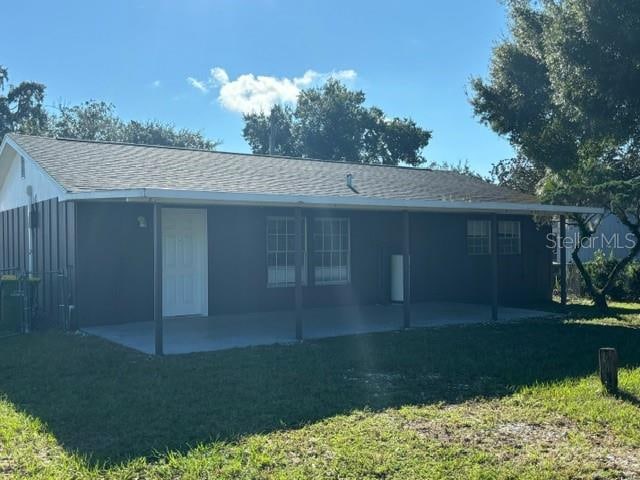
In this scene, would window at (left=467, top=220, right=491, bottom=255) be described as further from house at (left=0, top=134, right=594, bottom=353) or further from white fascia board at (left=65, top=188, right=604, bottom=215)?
white fascia board at (left=65, top=188, right=604, bottom=215)

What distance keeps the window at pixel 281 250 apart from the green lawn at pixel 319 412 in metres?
3.85

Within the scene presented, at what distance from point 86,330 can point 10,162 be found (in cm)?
535

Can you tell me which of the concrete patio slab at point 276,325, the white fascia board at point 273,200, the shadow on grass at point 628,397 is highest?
the white fascia board at point 273,200

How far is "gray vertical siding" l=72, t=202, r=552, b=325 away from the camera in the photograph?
36.8 feet

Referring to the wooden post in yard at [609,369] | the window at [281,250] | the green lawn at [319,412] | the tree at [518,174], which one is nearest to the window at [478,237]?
the window at [281,250]

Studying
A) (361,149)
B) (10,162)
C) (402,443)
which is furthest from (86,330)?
(361,149)

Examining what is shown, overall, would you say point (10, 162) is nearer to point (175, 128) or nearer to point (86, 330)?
point (86, 330)

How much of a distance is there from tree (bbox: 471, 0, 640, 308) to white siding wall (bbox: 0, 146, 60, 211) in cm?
811

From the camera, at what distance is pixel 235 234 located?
12594 millimetres

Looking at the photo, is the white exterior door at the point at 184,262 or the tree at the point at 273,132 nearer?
the white exterior door at the point at 184,262

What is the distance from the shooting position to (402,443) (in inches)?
201

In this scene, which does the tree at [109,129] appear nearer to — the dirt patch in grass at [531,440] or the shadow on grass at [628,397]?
the shadow on grass at [628,397]

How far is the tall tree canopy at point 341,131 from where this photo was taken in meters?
37.9

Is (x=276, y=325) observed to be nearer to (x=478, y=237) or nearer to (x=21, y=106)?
(x=478, y=237)
